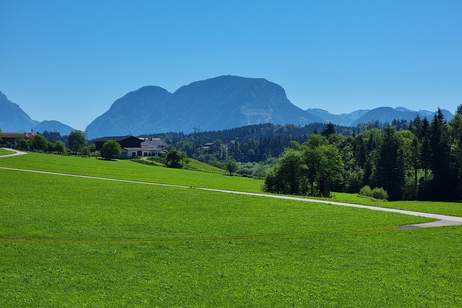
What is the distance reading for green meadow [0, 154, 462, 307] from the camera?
18.9 meters

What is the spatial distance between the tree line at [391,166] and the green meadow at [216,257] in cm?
3570

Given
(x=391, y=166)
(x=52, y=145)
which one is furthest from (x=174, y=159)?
(x=391, y=166)

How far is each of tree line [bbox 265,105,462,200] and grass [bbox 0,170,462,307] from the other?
3569cm

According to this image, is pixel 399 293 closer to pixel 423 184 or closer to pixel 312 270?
pixel 312 270

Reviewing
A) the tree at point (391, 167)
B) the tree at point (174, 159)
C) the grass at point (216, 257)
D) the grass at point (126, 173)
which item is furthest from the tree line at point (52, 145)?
the grass at point (216, 257)

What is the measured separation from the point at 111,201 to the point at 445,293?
113 feet

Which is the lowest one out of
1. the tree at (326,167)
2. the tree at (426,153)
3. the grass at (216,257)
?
the grass at (216,257)

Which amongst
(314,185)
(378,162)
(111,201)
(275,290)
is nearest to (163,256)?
(275,290)

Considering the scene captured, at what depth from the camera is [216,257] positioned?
25.1m

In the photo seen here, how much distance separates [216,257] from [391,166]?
3807 inches

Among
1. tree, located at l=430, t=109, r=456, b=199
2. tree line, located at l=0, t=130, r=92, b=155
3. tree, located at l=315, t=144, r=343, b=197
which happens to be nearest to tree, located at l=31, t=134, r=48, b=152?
tree line, located at l=0, t=130, r=92, b=155

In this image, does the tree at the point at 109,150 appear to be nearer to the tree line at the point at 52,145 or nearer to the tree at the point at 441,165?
the tree line at the point at 52,145

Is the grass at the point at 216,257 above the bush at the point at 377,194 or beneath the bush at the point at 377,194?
beneath

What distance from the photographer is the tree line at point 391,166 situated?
79.2 m
